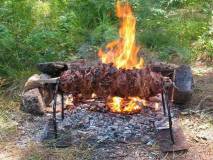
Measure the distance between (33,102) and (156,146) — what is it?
154 centimetres

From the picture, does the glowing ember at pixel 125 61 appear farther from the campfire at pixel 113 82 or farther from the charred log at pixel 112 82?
the charred log at pixel 112 82

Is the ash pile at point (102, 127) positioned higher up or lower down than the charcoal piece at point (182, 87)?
lower down

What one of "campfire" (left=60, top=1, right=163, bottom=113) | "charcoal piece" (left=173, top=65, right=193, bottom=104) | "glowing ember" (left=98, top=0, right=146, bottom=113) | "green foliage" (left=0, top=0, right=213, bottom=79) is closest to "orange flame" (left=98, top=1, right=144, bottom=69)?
"glowing ember" (left=98, top=0, right=146, bottom=113)

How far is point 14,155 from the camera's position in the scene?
4543mm

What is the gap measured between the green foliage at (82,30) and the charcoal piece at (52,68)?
2.63ft

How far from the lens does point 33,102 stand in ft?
17.0

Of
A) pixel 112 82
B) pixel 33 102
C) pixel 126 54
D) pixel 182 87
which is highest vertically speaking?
pixel 126 54

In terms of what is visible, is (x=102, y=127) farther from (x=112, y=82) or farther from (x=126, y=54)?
(x=126, y=54)

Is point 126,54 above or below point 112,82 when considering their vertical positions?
above

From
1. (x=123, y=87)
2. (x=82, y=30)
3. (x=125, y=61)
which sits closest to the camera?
(x=123, y=87)

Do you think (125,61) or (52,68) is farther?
(52,68)

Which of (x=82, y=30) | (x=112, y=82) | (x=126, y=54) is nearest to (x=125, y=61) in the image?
(x=126, y=54)

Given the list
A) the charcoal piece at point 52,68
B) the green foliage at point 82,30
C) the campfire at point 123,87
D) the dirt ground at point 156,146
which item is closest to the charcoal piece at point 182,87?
the campfire at point 123,87

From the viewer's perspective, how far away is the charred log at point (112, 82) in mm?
4465
